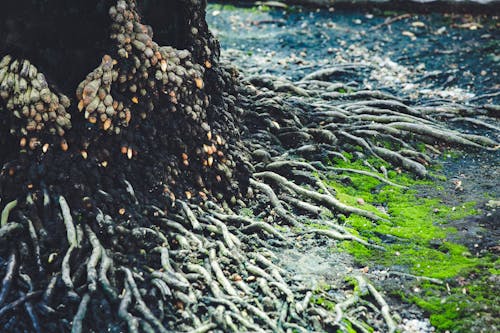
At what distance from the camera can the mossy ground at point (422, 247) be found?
4082 millimetres

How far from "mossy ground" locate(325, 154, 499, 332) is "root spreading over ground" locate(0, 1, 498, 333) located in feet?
0.42

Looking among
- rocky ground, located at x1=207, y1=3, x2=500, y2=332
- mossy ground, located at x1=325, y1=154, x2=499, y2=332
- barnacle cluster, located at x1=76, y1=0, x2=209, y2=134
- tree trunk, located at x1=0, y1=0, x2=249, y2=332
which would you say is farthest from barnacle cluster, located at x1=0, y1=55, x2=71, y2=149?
mossy ground, located at x1=325, y1=154, x2=499, y2=332

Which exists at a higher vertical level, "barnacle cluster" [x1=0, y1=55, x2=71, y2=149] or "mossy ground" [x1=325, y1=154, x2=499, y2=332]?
"barnacle cluster" [x1=0, y1=55, x2=71, y2=149]

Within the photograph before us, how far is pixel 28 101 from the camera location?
13.0 feet

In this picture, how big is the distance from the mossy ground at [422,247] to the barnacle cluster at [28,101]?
2.17 m

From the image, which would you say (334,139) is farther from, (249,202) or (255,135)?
(249,202)

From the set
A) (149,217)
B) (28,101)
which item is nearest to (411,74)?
(149,217)

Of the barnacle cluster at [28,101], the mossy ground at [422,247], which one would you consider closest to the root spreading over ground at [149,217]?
the barnacle cluster at [28,101]

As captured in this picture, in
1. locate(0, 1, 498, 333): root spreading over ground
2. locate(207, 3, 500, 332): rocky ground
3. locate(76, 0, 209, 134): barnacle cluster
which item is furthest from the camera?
locate(207, 3, 500, 332): rocky ground

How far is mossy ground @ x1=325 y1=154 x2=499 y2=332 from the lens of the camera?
4.08 m

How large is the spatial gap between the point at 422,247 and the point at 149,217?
195 centimetres

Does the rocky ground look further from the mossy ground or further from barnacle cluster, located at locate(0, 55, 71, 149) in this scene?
barnacle cluster, located at locate(0, 55, 71, 149)

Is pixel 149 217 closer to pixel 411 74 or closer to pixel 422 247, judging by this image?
pixel 422 247

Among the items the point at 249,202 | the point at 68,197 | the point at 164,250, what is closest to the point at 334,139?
the point at 249,202
